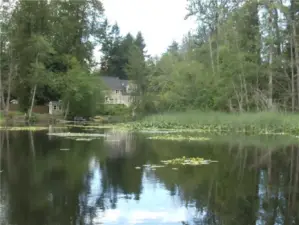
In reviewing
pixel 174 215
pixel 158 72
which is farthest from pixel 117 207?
pixel 158 72

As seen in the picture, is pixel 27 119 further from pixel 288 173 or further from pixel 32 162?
pixel 288 173

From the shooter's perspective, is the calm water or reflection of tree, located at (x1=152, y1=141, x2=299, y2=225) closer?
the calm water

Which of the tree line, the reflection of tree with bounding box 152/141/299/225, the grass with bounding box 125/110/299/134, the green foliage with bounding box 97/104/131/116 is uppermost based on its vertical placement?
the tree line

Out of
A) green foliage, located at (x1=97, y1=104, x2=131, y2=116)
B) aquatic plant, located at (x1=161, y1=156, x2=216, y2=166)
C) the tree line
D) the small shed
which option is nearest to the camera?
aquatic plant, located at (x1=161, y1=156, x2=216, y2=166)

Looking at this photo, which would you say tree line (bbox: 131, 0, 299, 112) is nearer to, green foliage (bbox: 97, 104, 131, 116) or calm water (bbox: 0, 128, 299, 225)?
green foliage (bbox: 97, 104, 131, 116)

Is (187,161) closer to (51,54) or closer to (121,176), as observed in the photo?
(121,176)

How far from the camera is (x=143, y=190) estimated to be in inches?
414

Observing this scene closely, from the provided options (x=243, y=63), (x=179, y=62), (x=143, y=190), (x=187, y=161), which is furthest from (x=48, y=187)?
(x=179, y=62)

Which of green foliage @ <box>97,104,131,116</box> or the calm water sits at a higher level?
green foliage @ <box>97,104,131,116</box>

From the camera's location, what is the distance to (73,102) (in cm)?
6022

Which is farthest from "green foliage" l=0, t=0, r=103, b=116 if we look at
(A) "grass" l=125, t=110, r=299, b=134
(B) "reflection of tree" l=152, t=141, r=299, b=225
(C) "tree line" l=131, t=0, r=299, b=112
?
(B) "reflection of tree" l=152, t=141, r=299, b=225

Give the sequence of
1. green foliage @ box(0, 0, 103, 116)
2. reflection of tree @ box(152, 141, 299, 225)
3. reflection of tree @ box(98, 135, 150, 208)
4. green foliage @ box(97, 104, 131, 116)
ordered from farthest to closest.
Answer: green foliage @ box(97, 104, 131, 116) < green foliage @ box(0, 0, 103, 116) < reflection of tree @ box(98, 135, 150, 208) < reflection of tree @ box(152, 141, 299, 225)

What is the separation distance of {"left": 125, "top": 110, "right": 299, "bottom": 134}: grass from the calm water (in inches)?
644

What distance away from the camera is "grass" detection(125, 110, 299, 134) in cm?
3325
